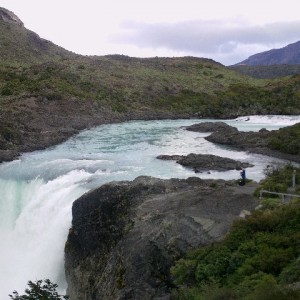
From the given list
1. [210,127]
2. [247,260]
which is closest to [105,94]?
[210,127]

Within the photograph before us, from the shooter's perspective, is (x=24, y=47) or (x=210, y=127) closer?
(x=210, y=127)

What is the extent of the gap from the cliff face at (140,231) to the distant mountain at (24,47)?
268 ft

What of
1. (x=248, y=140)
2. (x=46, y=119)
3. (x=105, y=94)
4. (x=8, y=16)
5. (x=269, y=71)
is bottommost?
(x=248, y=140)

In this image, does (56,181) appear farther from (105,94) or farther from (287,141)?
(105,94)

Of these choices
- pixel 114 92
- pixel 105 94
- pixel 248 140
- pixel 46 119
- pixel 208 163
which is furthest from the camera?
pixel 114 92

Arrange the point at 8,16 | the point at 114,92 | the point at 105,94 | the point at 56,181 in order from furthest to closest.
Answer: the point at 8,16, the point at 114,92, the point at 105,94, the point at 56,181

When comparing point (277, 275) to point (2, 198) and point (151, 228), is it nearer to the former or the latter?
point (151, 228)

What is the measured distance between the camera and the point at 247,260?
13.8 meters

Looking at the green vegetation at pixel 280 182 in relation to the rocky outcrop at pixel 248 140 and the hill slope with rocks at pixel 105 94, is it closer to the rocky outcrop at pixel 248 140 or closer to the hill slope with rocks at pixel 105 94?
the rocky outcrop at pixel 248 140

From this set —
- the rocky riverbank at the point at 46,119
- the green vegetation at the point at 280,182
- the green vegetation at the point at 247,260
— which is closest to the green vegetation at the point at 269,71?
the rocky riverbank at the point at 46,119

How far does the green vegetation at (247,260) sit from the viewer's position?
12.2 m

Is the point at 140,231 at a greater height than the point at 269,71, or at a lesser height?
lesser

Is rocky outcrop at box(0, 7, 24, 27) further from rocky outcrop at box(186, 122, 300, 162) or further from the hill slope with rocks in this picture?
rocky outcrop at box(186, 122, 300, 162)

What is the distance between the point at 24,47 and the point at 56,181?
89.1m
